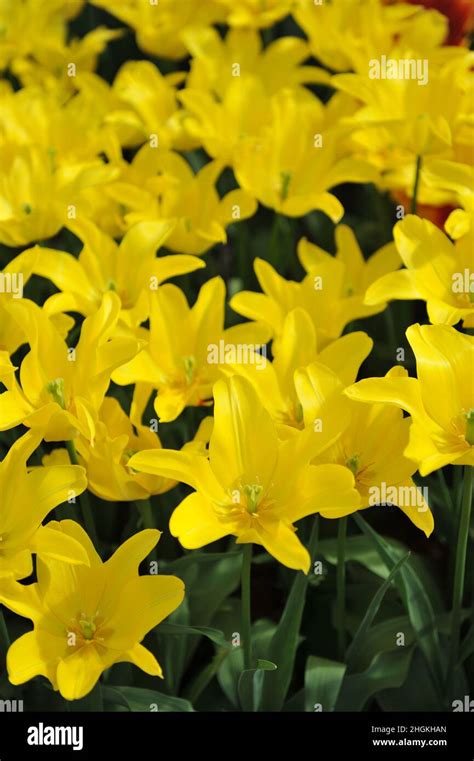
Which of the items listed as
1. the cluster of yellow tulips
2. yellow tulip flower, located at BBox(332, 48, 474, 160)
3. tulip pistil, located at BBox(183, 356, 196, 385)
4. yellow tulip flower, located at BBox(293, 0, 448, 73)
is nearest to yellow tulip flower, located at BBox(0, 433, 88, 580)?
the cluster of yellow tulips

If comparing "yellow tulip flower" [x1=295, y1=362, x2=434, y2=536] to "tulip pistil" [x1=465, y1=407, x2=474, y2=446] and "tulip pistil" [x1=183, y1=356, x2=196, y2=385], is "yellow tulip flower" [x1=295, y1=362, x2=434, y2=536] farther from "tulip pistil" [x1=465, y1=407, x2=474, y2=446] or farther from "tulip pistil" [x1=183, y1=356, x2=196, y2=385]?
"tulip pistil" [x1=183, y1=356, x2=196, y2=385]

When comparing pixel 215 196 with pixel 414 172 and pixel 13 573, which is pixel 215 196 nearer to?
pixel 414 172

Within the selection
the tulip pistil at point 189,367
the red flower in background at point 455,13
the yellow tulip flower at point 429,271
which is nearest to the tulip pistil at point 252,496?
the tulip pistil at point 189,367

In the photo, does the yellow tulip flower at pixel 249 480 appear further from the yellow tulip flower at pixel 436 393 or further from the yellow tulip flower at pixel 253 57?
the yellow tulip flower at pixel 253 57

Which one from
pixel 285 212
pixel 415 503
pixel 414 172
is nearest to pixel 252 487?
pixel 415 503

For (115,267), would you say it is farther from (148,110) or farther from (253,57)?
(253,57)

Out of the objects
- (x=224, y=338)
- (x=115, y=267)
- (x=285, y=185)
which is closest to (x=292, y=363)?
(x=224, y=338)
